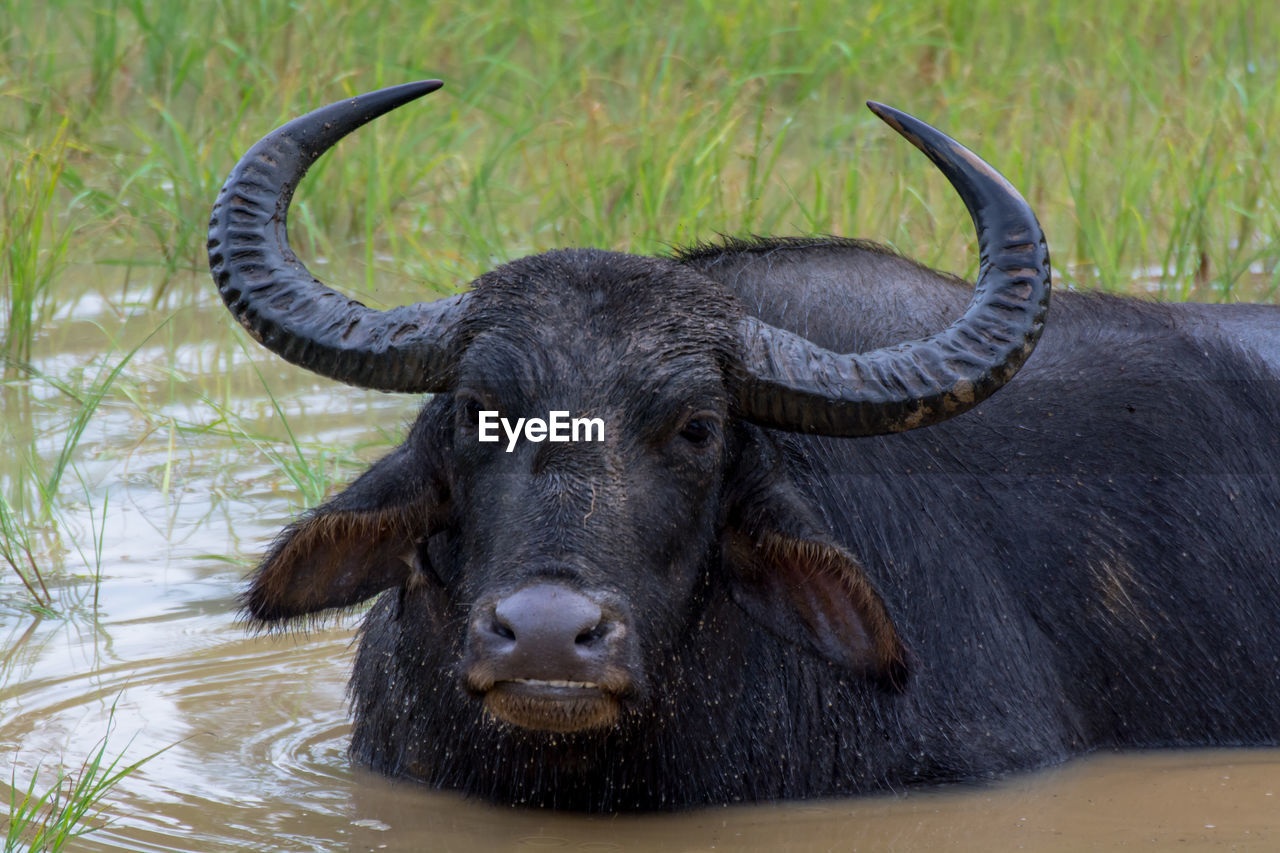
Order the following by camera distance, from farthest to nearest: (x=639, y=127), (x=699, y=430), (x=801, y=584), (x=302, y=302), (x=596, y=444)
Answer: (x=639, y=127), (x=801, y=584), (x=302, y=302), (x=699, y=430), (x=596, y=444)

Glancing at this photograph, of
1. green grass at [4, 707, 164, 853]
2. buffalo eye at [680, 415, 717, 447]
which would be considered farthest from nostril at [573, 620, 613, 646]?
green grass at [4, 707, 164, 853]

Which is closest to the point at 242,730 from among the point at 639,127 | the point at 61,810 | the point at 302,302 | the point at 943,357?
the point at 61,810

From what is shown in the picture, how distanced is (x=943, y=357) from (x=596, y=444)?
0.77 meters

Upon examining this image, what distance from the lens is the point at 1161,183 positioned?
8.82 metres

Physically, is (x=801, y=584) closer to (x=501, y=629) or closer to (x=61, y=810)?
(x=501, y=629)

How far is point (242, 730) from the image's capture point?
4938 millimetres

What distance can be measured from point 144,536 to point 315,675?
1057 millimetres

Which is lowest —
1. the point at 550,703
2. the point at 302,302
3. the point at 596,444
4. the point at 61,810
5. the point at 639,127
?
the point at 61,810

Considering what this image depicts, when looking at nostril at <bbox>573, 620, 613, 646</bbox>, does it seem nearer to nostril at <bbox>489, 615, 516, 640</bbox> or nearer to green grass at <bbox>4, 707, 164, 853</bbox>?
nostril at <bbox>489, 615, 516, 640</bbox>

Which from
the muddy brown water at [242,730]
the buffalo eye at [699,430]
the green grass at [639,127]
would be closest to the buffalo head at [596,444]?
the buffalo eye at [699,430]

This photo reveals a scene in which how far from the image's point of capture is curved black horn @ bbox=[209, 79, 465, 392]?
418 centimetres

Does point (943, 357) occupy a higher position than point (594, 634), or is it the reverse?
point (943, 357)

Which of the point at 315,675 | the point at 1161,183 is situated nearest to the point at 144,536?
the point at 315,675

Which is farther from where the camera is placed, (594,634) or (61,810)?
(61,810)
